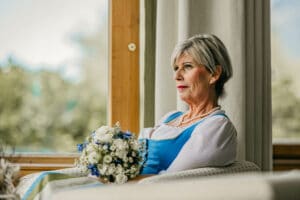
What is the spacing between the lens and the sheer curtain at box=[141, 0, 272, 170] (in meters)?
3.79

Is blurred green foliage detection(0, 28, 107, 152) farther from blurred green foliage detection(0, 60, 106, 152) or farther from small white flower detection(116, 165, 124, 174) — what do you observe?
small white flower detection(116, 165, 124, 174)

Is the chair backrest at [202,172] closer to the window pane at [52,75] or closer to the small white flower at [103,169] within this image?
the small white flower at [103,169]

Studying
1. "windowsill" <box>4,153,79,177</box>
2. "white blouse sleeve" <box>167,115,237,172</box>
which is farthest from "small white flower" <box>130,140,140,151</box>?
"windowsill" <box>4,153,79,177</box>

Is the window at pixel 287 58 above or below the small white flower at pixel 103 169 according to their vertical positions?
above

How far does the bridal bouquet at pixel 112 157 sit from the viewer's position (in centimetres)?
292

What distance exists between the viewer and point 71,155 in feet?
14.0

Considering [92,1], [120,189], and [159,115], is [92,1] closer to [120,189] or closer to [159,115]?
[159,115]

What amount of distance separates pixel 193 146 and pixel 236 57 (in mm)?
945

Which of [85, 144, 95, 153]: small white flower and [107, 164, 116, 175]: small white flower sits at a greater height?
[85, 144, 95, 153]: small white flower

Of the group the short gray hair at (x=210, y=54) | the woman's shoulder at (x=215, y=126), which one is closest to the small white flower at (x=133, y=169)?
the woman's shoulder at (x=215, y=126)

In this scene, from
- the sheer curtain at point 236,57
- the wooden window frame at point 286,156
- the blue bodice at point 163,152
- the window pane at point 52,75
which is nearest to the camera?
the blue bodice at point 163,152

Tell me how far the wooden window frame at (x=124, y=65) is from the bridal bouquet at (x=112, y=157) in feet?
3.50

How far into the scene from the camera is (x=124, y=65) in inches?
161

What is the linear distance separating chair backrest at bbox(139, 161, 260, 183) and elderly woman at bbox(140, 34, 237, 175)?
3 cm
